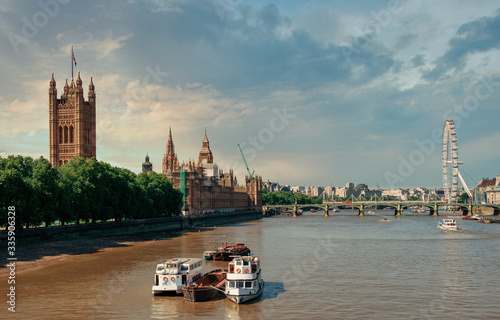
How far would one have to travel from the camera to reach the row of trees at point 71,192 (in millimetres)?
57688

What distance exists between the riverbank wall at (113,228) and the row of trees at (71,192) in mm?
1347

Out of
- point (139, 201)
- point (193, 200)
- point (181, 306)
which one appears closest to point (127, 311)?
point (181, 306)

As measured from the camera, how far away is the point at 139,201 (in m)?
99.4

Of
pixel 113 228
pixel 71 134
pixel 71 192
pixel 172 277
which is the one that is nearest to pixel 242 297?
pixel 172 277

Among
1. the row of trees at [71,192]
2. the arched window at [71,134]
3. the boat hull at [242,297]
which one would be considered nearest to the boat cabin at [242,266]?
the boat hull at [242,297]

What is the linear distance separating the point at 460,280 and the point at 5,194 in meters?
47.4

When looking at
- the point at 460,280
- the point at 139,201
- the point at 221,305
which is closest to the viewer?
the point at 221,305

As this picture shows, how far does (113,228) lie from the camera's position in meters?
83.1

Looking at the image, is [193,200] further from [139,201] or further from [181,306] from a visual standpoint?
[181,306]

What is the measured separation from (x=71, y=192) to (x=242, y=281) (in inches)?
1840

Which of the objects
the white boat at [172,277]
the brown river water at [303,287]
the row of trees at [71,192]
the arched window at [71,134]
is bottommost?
the brown river water at [303,287]

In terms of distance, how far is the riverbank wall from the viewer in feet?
202

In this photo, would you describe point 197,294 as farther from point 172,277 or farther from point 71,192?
point 71,192

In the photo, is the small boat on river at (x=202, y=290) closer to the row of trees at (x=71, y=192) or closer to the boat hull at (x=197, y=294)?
the boat hull at (x=197, y=294)
